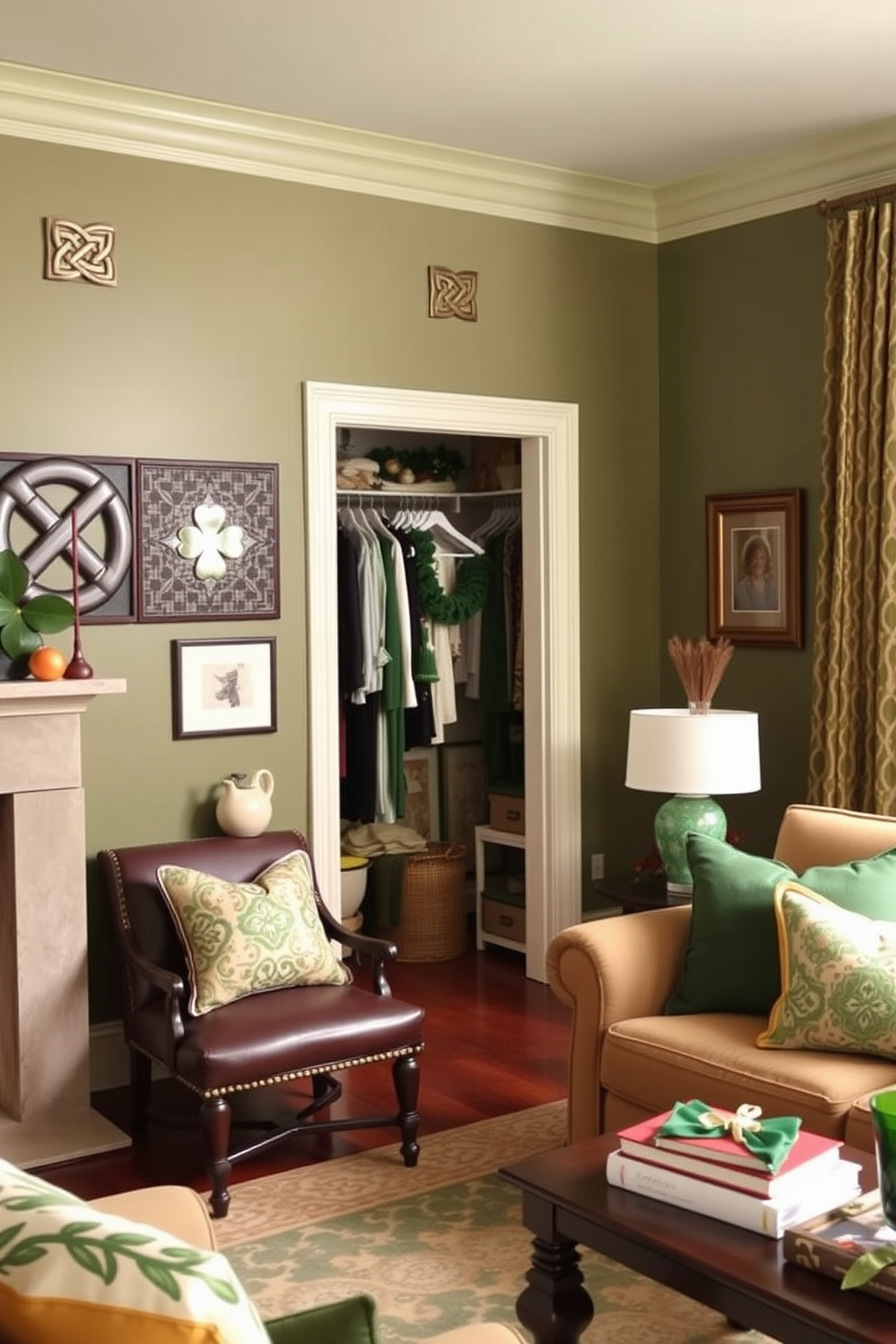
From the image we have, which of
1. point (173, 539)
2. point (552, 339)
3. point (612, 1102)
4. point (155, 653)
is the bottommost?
point (612, 1102)

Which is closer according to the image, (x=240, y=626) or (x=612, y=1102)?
(x=612, y=1102)

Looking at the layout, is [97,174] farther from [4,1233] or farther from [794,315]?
[4,1233]

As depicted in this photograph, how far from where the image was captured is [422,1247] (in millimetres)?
3432

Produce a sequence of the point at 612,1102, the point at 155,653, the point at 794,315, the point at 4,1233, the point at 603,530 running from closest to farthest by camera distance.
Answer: the point at 4,1233 → the point at 612,1102 → the point at 155,653 → the point at 794,315 → the point at 603,530

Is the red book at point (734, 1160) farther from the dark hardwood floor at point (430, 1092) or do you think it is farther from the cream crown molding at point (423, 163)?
the cream crown molding at point (423, 163)

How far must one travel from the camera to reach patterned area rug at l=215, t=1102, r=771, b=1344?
3.10 meters

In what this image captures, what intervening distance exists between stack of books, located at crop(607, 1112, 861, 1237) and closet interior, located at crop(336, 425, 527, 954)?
10.5 ft

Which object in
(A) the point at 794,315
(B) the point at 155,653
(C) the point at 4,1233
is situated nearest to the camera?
(C) the point at 4,1233

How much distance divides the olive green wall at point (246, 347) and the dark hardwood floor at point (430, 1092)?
1.94 feet

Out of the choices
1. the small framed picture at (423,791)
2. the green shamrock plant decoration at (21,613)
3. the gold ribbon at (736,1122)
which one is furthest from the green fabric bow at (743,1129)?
the small framed picture at (423,791)

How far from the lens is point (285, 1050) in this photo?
12.3 feet

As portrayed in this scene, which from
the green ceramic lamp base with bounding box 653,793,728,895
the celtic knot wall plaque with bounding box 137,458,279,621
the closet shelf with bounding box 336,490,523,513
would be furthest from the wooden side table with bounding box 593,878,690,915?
the closet shelf with bounding box 336,490,523,513

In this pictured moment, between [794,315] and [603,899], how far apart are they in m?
2.31

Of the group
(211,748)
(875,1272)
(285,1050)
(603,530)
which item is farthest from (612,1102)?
(603,530)
